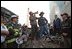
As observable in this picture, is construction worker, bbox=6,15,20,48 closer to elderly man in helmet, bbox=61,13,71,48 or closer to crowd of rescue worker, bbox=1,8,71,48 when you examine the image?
crowd of rescue worker, bbox=1,8,71,48

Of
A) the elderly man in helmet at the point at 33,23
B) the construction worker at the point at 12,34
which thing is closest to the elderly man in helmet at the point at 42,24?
the elderly man in helmet at the point at 33,23

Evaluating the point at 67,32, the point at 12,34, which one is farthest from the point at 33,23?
the point at 67,32

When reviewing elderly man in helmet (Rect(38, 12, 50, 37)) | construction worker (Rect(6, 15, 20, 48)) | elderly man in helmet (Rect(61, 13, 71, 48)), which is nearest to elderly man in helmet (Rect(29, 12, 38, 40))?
elderly man in helmet (Rect(38, 12, 50, 37))

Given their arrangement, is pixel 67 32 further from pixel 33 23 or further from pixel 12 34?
pixel 33 23

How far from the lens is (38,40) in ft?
30.9

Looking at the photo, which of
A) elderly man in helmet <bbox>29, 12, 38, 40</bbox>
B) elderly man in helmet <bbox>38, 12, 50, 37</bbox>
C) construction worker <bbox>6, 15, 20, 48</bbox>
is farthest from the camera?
elderly man in helmet <bbox>38, 12, 50, 37</bbox>

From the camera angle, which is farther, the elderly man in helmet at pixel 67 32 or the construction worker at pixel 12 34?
the construction worker at pixel 12 34

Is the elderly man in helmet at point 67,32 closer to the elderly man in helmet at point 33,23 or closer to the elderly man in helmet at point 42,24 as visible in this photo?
the elderly man in helmet at point 33,23

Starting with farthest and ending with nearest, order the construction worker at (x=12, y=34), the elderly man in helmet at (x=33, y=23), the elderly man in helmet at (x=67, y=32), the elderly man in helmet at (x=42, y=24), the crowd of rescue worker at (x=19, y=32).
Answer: the elderly man in helmet at (x=42, y=24), the elderly man in helmet at (x=33, y=23), the construction worker at (x=12, y=34), the crowd of rescue worker at (x=19, y=32), the elderly man in helmet at (x=67, y=32)

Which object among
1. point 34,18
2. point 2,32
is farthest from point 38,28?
point 2,32

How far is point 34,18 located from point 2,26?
2960mm

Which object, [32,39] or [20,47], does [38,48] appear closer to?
[20,47]

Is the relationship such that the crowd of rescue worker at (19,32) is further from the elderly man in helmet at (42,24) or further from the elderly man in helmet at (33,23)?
the elderly man in helmet at (42,24)

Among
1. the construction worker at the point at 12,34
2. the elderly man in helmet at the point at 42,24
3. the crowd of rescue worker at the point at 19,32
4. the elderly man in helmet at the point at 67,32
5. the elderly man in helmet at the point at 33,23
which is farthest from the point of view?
the elderly man in helmet at the point at 42,24
